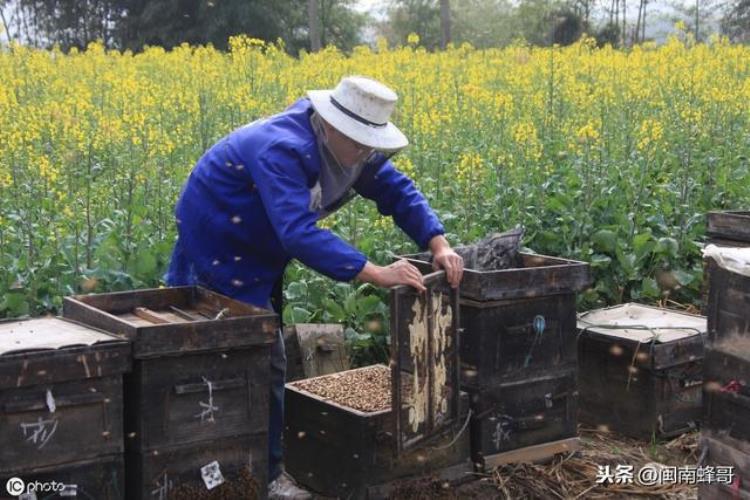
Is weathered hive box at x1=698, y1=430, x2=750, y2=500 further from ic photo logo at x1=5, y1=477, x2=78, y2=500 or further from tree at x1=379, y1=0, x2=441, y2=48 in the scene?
tree at x1=379, y1=0, x2=441, y2=48

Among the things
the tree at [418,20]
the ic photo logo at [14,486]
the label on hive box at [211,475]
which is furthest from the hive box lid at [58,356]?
the tree at [418,20]

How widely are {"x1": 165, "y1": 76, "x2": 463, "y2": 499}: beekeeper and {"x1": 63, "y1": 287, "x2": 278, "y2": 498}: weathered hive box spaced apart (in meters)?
0.33

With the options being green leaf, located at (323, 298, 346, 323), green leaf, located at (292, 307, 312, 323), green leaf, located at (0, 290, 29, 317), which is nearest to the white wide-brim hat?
green leaf, located at (292, 307, 312, 323)

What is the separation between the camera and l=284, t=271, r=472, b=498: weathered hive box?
3938mm

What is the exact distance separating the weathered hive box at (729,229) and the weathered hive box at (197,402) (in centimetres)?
264

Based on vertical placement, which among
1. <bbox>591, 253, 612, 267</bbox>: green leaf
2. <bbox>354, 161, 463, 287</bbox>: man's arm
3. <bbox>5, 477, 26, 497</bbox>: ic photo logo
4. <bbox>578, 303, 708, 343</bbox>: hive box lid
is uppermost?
<bbox>354, 161, 463, 287</bbox>: man's arm

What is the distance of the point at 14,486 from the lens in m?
3.31

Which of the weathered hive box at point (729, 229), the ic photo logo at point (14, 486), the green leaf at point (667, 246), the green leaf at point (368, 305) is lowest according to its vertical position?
the ic photo logo at point (14, 486)

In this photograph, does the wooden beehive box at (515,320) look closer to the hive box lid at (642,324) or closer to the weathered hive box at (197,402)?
the hive box lid at (642,324)

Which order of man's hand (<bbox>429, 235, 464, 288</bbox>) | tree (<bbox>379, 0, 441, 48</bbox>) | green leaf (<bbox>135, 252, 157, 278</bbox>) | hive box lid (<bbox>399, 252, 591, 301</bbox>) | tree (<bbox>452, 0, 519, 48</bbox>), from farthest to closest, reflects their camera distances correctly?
tree (<bbox>452, 0, 519, 48</bbox>)
tree (<bbox>379, 0, 441, 48</bbox>)
green leaf (<bbox>135, 252, 157, 278</bbox>)
hive box lid (<bbox>399, 252, 591, 301</bbox>)
man's hand (<bbox>429, 235, 464, 288</bbox>)

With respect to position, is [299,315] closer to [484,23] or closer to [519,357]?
[519,357]

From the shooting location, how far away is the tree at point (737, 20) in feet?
108

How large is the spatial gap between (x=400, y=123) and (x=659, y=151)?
2380 millimetres

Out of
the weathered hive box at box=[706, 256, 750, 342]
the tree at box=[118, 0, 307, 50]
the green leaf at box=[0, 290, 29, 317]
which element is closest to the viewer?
the weathered hive box at box=[706, 256, 750, 342]
